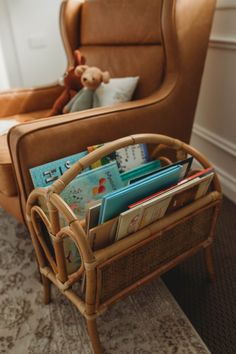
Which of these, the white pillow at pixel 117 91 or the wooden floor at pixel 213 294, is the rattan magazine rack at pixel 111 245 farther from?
the white pillow at pixel 117 91

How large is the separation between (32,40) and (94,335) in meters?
2.15

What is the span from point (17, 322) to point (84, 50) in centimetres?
134

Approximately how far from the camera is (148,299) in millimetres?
1023

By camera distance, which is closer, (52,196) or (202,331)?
(52,196)

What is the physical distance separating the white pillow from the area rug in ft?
2.44

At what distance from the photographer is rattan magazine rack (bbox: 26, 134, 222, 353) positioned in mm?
708

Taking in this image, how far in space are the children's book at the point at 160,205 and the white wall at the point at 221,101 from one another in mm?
695

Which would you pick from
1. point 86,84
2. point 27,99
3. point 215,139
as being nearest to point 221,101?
point 215,139

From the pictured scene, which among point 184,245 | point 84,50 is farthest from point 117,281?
point 84,50

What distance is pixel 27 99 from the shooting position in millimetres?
1622

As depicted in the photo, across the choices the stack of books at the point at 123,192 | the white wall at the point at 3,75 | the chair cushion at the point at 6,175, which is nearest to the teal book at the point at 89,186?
the stack of books at the point at 123,192

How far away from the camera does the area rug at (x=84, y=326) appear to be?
887mm

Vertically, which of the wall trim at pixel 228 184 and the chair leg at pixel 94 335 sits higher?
the chair leg at pixel 94 335

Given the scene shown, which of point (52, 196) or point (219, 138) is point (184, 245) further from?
point (219, 138)
